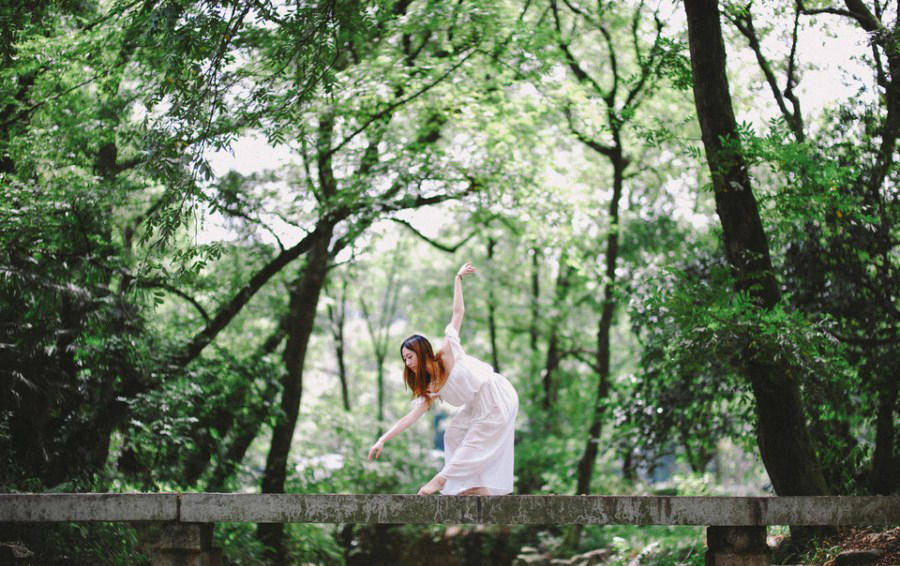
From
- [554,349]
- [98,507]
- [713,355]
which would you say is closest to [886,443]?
[713,355]

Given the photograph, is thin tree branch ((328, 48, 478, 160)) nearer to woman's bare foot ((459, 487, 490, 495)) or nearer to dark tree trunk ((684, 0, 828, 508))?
dark tree trunk ((684, 0, 828, 508))

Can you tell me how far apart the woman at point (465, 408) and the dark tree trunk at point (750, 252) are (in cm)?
267

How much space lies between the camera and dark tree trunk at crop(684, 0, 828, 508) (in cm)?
793

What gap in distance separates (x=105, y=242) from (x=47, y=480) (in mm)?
2823

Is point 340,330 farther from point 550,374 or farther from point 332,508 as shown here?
point 332,508

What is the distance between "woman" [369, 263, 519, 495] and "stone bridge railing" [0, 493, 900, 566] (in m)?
0.88

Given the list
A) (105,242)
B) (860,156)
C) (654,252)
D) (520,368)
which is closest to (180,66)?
(105,242)

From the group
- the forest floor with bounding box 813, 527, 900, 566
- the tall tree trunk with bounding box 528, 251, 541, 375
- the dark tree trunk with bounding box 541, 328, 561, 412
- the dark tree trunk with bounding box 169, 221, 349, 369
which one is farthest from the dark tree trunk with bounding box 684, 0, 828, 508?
the dark tree trunk with bounding box 541, 328, 561, 412

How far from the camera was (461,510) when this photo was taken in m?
6.03

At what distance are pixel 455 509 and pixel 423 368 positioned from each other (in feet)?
4.53

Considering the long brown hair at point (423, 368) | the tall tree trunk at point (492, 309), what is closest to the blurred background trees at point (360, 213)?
the long brown hair at point (423, 368)

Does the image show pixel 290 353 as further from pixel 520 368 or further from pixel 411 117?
pixel 520 368

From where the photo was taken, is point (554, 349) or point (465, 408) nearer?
point (465, 408)

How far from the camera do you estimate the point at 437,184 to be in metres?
13.0
